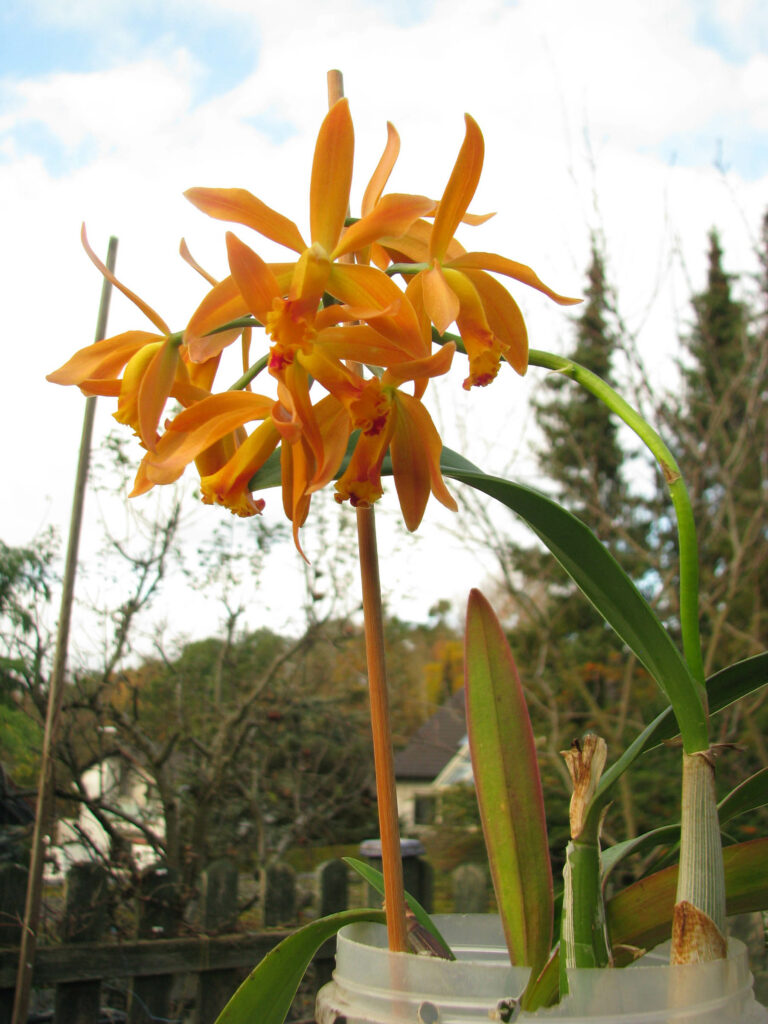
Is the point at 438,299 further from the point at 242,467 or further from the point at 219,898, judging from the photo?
the point at 219,898

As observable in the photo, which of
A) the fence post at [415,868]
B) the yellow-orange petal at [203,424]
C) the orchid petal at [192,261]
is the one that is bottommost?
the fence post at [415,868]

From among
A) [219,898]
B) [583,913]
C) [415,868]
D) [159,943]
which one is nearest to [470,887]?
[415,868]

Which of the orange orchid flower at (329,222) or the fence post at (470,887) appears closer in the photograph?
the orange orchid flower at (329,222)

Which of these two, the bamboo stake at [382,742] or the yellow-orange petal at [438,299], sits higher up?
the yellow-orange petal at [438,299]

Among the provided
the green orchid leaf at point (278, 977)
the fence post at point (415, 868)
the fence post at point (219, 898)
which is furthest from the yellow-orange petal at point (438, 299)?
the fence post at point (219, 898)

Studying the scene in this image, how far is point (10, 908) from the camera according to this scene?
179 cm

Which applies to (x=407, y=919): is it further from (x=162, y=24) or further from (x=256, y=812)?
(x=256, y=812)

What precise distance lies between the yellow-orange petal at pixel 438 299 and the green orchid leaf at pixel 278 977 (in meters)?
0.35

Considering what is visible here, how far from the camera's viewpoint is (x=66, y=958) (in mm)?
1739

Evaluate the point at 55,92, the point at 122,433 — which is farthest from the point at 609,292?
the point at 55,92

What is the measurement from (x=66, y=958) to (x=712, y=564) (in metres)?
5.07

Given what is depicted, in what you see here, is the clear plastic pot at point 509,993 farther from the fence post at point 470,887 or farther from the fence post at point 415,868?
the fence post at point 470,887

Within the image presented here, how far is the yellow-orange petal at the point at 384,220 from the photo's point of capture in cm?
43

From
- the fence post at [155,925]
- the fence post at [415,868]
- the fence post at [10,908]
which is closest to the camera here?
the fence post at [10,908]
